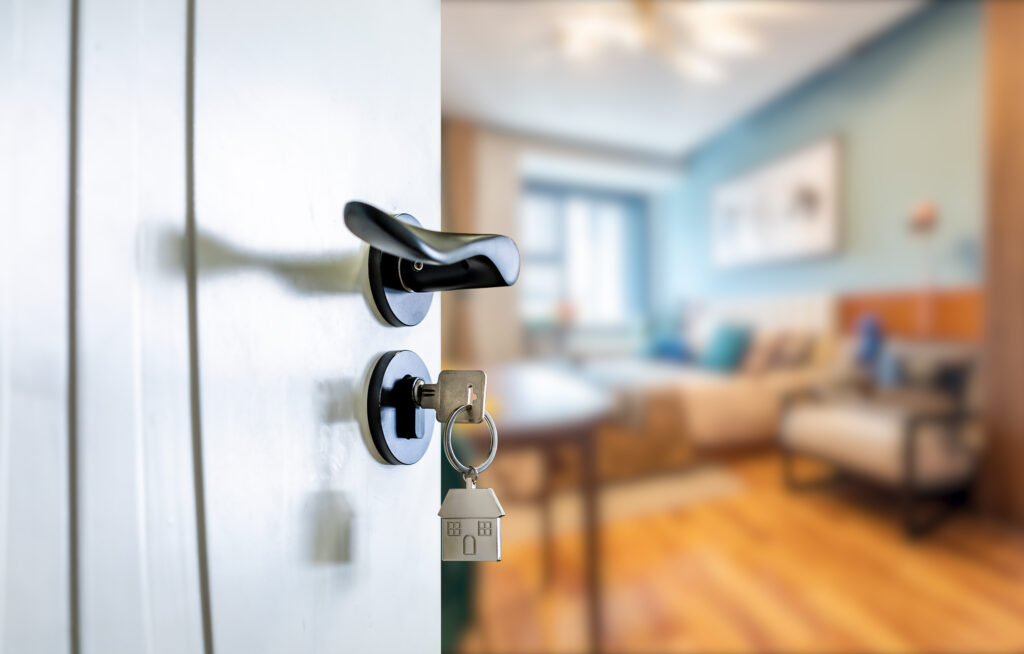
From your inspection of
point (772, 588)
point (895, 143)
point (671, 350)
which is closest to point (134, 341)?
point (772, 588)

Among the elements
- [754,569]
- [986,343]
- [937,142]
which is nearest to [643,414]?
[754,569]

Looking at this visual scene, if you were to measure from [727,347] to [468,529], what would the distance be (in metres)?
2.90

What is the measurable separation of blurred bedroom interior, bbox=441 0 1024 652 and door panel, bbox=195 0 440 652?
19.5 inches

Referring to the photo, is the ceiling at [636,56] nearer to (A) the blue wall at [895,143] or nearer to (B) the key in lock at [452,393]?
(A) the blue wall at [895,143]

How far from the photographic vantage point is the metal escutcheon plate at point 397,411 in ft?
0.58

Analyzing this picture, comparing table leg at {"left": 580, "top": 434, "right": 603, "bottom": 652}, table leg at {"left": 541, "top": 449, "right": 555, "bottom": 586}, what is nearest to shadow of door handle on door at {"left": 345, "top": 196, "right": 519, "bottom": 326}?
table leg at {"left": 580, "top": 434, "right": 603, "bottom": 652}

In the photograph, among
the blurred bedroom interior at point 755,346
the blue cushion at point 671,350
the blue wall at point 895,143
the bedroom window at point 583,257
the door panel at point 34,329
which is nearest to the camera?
the door panel at point 34,329

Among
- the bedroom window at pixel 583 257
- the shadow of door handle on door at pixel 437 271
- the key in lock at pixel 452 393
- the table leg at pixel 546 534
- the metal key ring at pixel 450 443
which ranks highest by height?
the bedroom window at pixel 583 257

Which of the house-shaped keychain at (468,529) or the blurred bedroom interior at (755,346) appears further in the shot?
the blurred bedroom interior at (755,346)

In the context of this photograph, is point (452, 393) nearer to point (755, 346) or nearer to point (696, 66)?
point (696, 66)

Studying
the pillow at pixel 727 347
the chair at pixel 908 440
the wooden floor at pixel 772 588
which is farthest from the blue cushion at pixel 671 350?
the wooden floor at pixel 772 588

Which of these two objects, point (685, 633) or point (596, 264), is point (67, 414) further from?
point (596, 264)

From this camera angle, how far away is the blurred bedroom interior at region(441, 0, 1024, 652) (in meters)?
1.12

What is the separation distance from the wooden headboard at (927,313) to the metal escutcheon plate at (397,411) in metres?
2.46
